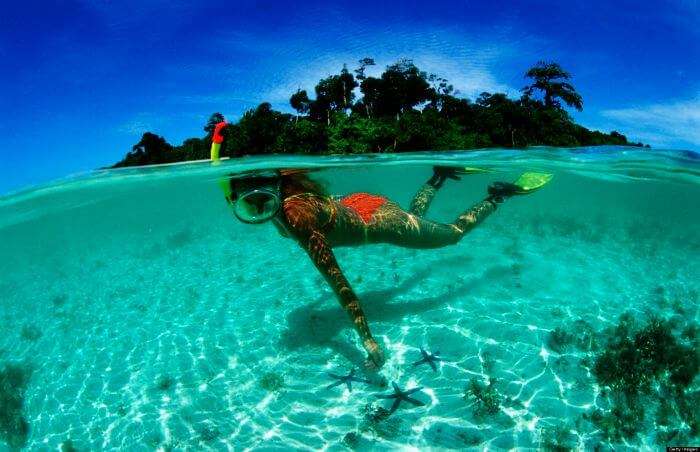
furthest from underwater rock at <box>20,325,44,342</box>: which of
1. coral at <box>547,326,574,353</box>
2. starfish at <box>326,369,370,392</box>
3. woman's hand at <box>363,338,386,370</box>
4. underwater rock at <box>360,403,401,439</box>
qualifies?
coral at <box>547,326,574,353</box>

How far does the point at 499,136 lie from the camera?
2766cm

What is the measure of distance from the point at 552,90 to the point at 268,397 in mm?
36890

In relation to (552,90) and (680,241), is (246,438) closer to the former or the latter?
(680,241)

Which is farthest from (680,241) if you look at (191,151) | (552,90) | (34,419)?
(191,151)

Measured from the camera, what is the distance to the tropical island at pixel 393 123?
Answer: 85.1 feet

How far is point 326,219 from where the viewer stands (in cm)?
543

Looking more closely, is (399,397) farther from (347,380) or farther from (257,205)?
(257,205)

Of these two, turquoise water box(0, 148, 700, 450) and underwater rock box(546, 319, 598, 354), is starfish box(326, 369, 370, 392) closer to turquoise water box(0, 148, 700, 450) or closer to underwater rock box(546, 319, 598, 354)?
turquoise water box(0, 148, 700, 450)

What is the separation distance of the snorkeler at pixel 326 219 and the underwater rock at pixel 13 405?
605 centimetres

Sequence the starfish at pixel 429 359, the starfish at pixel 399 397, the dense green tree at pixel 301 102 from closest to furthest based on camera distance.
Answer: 1. the starfish at pixel 399 397
2. the starfish at pixel 429 359
3. the dense green tree at pixel 301 102

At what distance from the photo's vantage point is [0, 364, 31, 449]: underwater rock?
7.20 meters

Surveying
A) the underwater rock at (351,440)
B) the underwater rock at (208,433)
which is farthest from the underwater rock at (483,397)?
the underwater rock at (208,433)

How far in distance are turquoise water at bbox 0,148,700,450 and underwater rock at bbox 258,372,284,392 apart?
34 millimetres

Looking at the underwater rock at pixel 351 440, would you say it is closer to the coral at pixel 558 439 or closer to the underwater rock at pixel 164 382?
the coral at pixel 558 439
